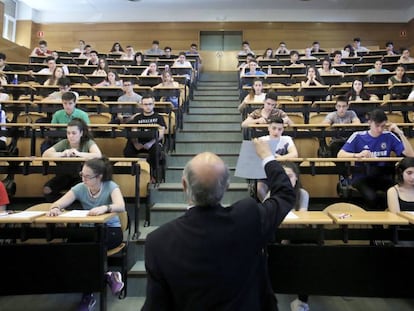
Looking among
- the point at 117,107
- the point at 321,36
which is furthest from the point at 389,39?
the point at 117,107

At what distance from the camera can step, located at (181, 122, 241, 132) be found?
505cm

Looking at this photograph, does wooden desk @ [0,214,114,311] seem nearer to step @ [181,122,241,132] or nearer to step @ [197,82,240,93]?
step @ [181,122,241,132]

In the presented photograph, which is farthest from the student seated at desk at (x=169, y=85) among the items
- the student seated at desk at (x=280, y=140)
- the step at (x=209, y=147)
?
the student seated at desk at (x=280, y=140)

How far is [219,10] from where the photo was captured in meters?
11.4

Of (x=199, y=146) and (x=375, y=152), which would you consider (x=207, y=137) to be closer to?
(x=199, y=146)

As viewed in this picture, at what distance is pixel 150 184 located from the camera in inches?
134

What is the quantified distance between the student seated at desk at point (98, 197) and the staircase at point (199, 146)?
1.25 ft

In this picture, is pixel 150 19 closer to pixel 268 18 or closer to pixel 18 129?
pixel 268 18

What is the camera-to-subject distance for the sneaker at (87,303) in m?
2.24

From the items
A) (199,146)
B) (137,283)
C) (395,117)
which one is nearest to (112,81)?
(199,146)

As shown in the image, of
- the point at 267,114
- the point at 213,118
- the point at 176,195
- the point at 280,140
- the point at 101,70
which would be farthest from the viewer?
the point at 101,70

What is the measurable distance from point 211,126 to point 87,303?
10.7ft

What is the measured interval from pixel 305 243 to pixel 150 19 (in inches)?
424

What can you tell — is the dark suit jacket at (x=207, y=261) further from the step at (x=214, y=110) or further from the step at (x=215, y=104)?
the step at (x=215, y=104)
